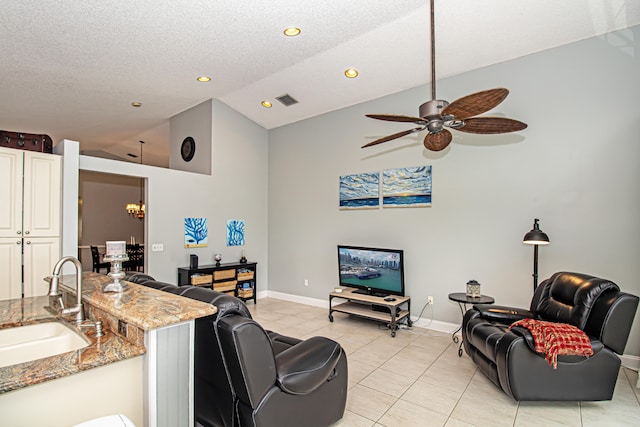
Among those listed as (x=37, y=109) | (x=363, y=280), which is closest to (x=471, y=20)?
(x=363, y=280)

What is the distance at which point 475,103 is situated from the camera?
7.22 ft

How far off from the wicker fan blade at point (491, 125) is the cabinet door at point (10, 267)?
15.5ft

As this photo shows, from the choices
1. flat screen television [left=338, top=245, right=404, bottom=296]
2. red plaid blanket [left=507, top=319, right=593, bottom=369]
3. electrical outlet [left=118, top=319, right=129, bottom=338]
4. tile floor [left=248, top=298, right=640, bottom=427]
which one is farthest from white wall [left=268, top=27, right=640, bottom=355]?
electrical outlet [left=118, top=319, right=129, bottom=338]

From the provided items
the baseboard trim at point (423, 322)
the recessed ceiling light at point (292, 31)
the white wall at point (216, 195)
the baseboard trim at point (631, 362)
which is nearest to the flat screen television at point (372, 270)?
the baseboard trim at point (423, 322)

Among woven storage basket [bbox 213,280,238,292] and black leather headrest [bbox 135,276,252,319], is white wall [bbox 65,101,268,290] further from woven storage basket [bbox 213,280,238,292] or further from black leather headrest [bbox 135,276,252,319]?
black leather headrest [bbox 135,276,252,319]

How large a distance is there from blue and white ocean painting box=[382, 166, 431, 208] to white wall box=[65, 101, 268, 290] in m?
2.75

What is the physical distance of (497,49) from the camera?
3.88 meters

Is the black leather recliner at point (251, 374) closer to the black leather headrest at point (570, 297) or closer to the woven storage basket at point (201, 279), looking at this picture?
the black leather headrest at point (570, 297)

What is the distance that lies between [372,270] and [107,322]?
380 centimetres

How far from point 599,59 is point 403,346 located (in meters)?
3.87

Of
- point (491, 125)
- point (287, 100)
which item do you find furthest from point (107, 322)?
point (287, 100)

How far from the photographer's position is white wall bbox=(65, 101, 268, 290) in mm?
5152

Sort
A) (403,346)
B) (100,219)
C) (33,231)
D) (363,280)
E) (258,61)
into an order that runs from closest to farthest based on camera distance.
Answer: (33,231)
(403,346)
(258,61)
(363,280)
(100,219)

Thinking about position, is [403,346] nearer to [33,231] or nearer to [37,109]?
[33,231]
